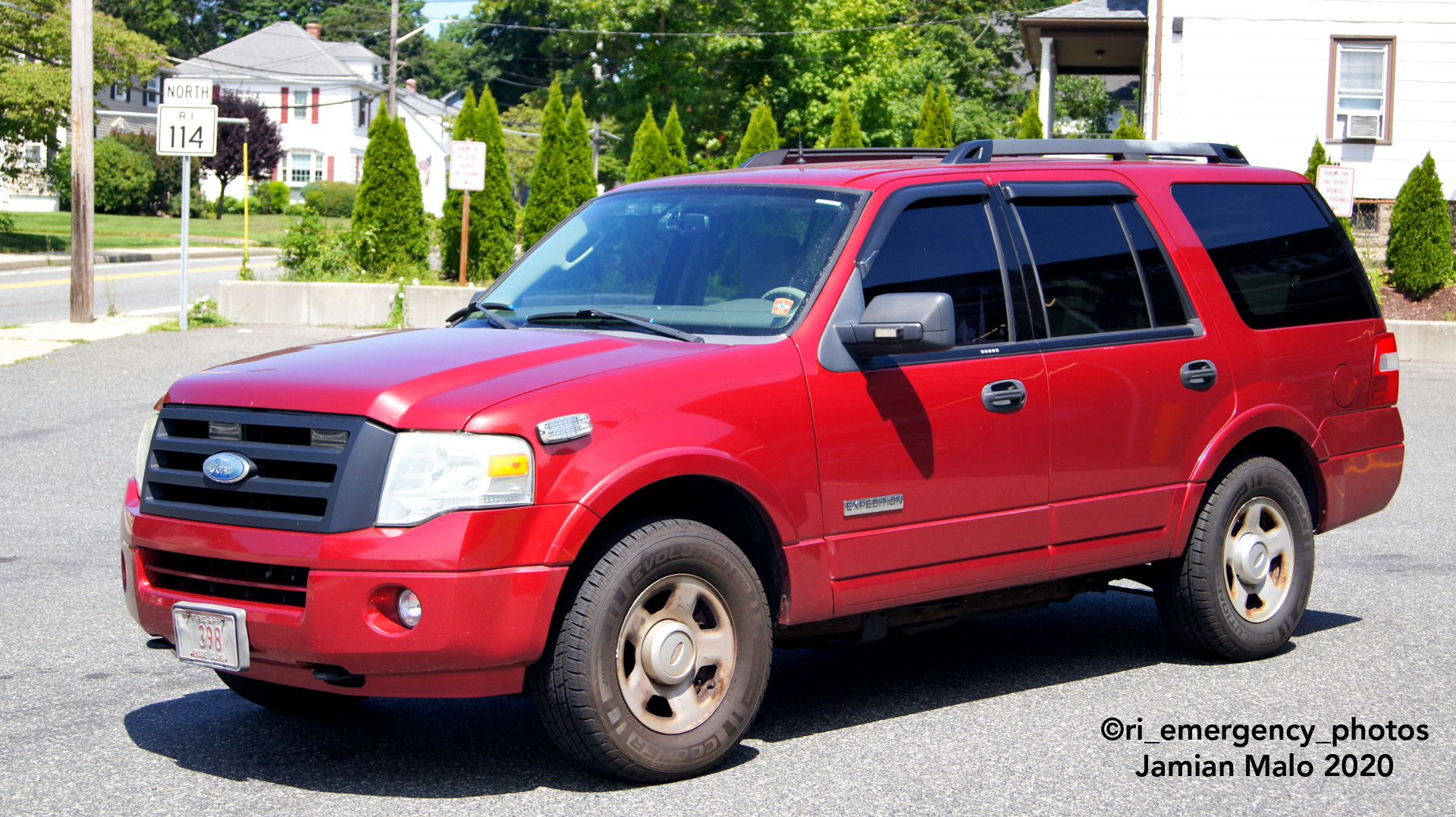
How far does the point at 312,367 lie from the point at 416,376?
1.43ft

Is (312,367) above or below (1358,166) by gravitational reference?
below

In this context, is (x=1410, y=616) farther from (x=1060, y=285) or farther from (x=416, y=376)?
(x=416, y=376)

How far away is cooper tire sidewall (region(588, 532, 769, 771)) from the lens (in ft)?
14.1

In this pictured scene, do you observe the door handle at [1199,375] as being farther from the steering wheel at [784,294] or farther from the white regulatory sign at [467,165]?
the white regulatory sign at [467,165]

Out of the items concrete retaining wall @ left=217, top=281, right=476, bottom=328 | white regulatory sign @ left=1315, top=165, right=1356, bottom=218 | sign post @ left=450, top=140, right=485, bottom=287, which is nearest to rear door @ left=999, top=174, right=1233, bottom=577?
white regulatory sign @ left=1315, top=165, right=1356, bottom=218

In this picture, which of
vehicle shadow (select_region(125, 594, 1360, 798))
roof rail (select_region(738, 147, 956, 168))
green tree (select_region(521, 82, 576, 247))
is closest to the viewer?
vehicle shadow (select_region(125, 594, 1360, 798))

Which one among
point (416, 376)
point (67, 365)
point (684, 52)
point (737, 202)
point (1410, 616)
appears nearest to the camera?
point (416, 376)

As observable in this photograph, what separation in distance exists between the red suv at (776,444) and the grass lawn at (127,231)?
31.5 meters

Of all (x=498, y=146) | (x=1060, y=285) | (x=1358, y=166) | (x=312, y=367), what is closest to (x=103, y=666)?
(x=312, y=367)

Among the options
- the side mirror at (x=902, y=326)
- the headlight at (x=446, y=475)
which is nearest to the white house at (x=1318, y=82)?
the side mirror at (x=902, y=326)

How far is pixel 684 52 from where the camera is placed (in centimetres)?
3941

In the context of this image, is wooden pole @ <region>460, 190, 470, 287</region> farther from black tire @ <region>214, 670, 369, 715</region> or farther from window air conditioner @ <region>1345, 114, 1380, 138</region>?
black tire @ <region>214, 670, 369, 715</region>

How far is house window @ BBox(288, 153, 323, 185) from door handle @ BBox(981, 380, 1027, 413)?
263 feet

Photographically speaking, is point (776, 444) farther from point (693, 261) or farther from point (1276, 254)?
point (1276, 254)
